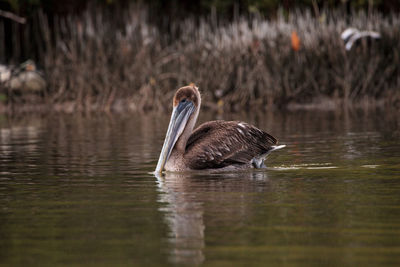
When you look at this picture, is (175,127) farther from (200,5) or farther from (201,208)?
(200,5)

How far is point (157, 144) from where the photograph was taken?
49.4 feet

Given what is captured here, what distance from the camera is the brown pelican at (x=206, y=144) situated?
10734mm

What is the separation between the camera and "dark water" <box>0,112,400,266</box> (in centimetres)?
592

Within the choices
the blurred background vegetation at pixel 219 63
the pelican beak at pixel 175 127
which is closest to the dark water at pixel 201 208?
the pelican beak at pixel 175 127

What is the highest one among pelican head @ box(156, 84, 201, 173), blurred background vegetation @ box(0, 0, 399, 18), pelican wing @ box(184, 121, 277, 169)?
blurred background vegetation @ box(0, 0, 399, 18)

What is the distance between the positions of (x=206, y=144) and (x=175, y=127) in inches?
18.8

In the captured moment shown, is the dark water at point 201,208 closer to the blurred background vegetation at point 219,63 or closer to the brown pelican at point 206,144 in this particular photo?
the brown pelican at point 206,144

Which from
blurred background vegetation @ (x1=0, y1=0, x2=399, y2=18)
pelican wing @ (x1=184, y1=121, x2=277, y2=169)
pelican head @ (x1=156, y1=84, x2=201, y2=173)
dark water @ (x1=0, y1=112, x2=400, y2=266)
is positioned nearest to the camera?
dark water @ (x1=0, y1=112, x2=400, y2=266)

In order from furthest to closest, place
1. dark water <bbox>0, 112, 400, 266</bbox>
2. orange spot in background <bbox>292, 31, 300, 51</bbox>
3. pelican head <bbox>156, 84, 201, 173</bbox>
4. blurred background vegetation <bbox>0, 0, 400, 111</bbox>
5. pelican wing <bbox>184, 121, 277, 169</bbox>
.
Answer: blurred background vegetation <bbox>0, 0, 400, 111</bbox>
orange spot in background <bbox>292, 31, 300, 51</bbox>
pelican head <bbox>156, 84, 201, 173</bbox>
pelican wing <bbox>184, 121, 277, 169</bbox>
dark water <bbox>0, 112, 400, 266</bbox>

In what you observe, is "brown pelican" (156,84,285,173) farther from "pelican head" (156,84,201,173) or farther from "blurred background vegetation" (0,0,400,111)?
"blurred background vegetation" (0,0,400,111)

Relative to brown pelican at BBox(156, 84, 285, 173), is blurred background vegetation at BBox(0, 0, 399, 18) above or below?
above

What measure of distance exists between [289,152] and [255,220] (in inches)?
232

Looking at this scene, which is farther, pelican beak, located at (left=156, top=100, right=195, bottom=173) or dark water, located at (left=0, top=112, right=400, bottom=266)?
pelican beak, located at (left=156, top=100, right=195, bottom=173)

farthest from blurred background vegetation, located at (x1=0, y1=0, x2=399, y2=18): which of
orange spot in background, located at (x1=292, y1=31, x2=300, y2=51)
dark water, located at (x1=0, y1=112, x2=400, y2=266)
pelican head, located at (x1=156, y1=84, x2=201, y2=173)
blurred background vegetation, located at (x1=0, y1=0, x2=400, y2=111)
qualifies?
pelican head, located at (x1=156, y1=84, x2=201, y2=173)
